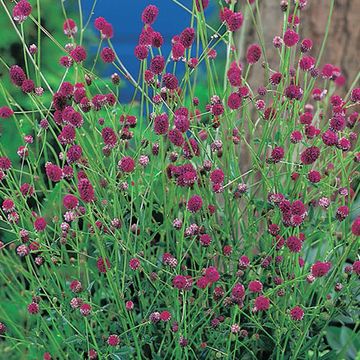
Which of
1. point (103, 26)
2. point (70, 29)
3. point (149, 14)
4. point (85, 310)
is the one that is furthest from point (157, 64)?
point (85, 310)

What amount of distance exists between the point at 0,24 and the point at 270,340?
2.46 metres

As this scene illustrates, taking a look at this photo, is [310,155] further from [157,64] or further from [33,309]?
[33,309]

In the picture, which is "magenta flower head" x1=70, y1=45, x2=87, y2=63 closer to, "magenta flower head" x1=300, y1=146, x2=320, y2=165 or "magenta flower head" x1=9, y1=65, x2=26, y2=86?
"magenta flower head" x1=9, y1=65, x2=26, y2=86

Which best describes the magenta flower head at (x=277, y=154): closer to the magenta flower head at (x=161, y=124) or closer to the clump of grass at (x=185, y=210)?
the clump of grass at (x=185, y=210)

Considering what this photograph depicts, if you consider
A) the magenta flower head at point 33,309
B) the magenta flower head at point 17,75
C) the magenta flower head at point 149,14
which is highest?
the magenta flower head at point 149,14

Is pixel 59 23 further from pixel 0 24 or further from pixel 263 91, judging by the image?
pixel 263 91

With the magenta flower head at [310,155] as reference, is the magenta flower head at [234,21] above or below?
above

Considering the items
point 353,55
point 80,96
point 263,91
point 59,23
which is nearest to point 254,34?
point 353,55

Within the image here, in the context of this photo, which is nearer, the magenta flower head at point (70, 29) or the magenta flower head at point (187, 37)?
the magenta flower head at point (187, 37)

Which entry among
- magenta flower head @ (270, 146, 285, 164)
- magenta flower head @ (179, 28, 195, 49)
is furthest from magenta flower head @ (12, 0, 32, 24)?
magenta flower head @ (270, 146, 285, 164)

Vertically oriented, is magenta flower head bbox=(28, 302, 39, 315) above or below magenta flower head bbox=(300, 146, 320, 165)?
below

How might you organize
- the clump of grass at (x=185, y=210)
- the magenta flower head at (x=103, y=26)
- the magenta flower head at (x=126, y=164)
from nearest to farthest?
the magenta flower head at (x=126, y=164) → the clump of grass at (x=185, y=210) → the magenta flower head at (x=103, y=26)

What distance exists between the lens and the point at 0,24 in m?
4.05

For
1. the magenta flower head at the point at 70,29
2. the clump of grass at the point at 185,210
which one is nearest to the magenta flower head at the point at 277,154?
the clump of grass at the point at 185,210
